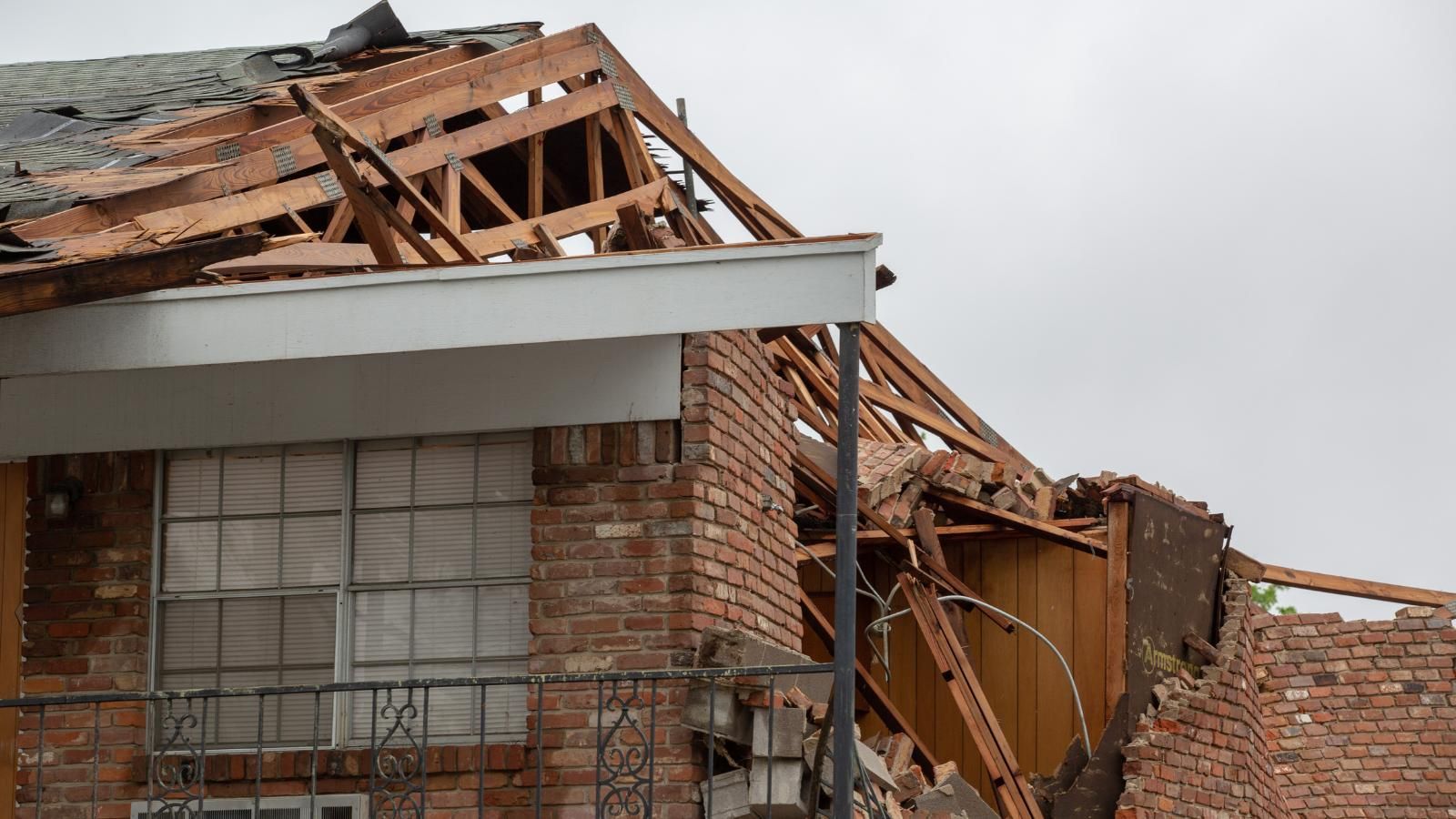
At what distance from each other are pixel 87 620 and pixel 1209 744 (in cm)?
623

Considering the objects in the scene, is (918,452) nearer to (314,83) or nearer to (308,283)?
(314,83)

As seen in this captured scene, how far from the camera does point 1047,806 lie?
10.0 metres

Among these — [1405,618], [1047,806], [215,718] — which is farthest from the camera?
[1405,618]

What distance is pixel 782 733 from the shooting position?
7148mm

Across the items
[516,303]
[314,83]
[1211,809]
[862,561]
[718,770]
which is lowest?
[1211,809]

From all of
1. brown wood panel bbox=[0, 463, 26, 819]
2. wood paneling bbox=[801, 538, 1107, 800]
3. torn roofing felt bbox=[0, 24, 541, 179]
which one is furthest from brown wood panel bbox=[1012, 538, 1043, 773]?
brown wood panel bbox=[0, 463, 26, 819]

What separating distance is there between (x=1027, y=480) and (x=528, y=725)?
15.1ft

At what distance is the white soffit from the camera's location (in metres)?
7.68

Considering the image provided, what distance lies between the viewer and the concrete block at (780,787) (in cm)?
712

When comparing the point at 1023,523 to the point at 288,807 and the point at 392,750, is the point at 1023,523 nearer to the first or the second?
the point at 392,750

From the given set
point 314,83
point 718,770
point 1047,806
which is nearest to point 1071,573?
point 1047,806

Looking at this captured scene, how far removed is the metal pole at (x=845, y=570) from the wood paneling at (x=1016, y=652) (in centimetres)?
405

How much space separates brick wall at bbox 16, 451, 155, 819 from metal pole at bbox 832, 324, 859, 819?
126 inches

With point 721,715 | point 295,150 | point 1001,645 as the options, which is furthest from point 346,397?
point 1001,645
